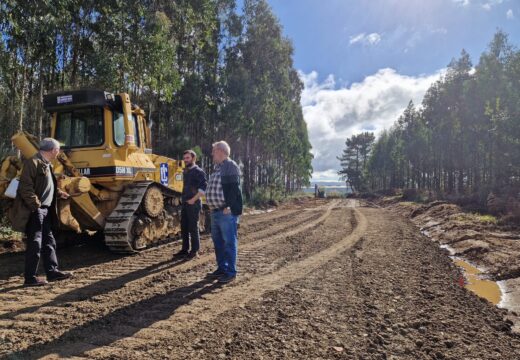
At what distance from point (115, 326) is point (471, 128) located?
35.5 m

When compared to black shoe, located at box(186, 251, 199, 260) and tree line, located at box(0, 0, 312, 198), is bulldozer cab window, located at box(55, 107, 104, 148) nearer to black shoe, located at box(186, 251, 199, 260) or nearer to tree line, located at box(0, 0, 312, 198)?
black shoe, located at box(186, 251, 199, 260)

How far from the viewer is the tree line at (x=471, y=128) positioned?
86.3ft

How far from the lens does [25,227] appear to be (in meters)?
5.30

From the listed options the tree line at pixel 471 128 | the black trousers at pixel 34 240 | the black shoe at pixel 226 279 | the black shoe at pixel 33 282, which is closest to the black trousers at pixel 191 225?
the black shoe at pixel 226 279

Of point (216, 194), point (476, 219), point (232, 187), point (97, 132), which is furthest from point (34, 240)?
point (476, 219)

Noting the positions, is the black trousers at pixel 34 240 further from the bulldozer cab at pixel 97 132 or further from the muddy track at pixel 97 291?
the bulldozer cab at pixel 97 132

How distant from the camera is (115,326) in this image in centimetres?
385

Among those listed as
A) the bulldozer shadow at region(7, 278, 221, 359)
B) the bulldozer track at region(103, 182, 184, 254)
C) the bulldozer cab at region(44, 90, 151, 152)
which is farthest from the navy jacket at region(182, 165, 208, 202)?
the bulldozer shadow at region(7, 278, 221, 359)

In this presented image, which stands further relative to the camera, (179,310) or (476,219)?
(476,219)

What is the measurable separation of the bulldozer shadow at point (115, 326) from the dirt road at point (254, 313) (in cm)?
1

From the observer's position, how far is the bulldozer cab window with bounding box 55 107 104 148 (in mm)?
7738

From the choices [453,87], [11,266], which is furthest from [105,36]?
[453,87]

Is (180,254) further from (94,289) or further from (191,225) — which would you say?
(94,289)

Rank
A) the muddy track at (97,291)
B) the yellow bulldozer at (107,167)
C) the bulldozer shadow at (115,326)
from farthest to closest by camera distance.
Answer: the yellow bulldozer at (107,167), the muddy track at (97,291), the bulldozer shadow at (115,326)
